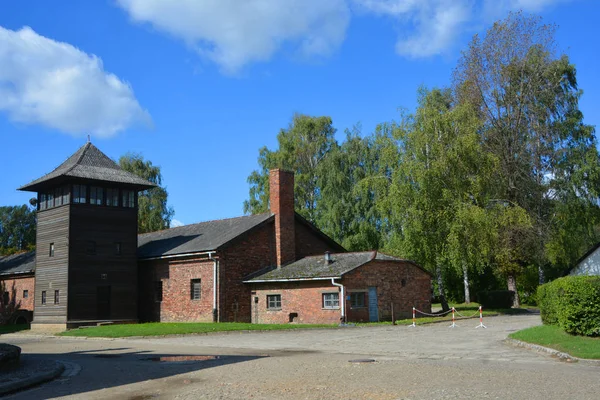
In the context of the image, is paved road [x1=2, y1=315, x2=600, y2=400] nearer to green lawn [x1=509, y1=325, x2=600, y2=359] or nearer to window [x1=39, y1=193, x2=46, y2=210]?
green lawn [x1=509, y1=325, x2=600, y2=359]

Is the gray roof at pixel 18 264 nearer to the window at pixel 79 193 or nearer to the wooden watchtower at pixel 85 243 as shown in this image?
the wooden watchtower at pixel 85 243

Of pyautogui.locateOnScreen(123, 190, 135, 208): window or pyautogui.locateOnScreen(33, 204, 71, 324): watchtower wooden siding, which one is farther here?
pyautogui.locateOnScreen(123, 190, 135, 208): window

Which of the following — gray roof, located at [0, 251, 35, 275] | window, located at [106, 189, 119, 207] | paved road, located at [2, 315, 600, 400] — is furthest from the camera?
gray roof, located at [0, 251, 35, 275]

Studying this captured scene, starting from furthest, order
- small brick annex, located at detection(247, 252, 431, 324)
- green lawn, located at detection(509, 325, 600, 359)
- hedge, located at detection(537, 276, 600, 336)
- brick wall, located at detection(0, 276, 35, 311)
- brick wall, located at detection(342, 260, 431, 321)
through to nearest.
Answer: brick wall, located at detection(0, 276, 35, 311)
brick wall, located at detection(342, 260, 431, 321)
small brick annex, located at detection(247, 252, 431, 324)
hedge, located at detection(537, 276, 600, 336)
green lawn, located at detection(509, 325, 600, 359)

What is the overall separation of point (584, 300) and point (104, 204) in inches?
1044

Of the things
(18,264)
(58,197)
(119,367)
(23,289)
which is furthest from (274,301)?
(18,264)

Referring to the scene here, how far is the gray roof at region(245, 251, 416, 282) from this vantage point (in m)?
30.5

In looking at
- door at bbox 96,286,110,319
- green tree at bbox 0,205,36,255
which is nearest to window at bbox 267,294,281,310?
door at bbox 96,286,110,319

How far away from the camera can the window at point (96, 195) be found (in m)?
34.8

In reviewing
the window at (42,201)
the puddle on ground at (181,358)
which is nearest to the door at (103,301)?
the window at (42,201)

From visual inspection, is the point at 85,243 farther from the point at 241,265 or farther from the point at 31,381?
the point at 31,381

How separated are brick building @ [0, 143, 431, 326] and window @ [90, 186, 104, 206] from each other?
0.06 meters

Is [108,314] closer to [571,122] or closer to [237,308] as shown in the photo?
[237,308]

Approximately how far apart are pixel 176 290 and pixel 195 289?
1.60 meters
